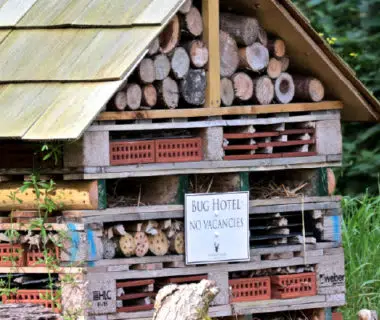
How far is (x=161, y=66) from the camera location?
841 cm

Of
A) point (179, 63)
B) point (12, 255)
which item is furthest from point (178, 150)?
point (12, 255)

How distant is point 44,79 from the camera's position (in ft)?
27.3

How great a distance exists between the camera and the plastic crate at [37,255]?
27.5ft

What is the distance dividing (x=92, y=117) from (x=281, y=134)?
5.30ft

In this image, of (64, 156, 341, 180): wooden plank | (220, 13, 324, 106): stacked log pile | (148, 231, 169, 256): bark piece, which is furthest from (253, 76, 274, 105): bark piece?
(148, 231, 169, 256): bark piece

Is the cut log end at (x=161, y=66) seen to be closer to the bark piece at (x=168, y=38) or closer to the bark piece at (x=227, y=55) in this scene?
the bark piece at (x=168, y=38)

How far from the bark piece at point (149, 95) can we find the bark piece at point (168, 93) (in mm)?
40

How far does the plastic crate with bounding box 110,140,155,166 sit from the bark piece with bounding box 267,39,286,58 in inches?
40.4

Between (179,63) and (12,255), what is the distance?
1.44 m

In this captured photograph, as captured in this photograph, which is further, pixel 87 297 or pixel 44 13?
pixel 44 13

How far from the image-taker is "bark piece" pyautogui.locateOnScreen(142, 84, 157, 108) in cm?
838

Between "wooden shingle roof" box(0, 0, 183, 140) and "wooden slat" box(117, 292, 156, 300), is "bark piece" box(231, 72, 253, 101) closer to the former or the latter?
→ "wooden shingle roof" box(0, 0, 183, 140)

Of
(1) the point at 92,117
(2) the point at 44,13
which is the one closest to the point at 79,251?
(1) the point at 92,117

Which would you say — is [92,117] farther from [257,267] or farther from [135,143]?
[257,267]
